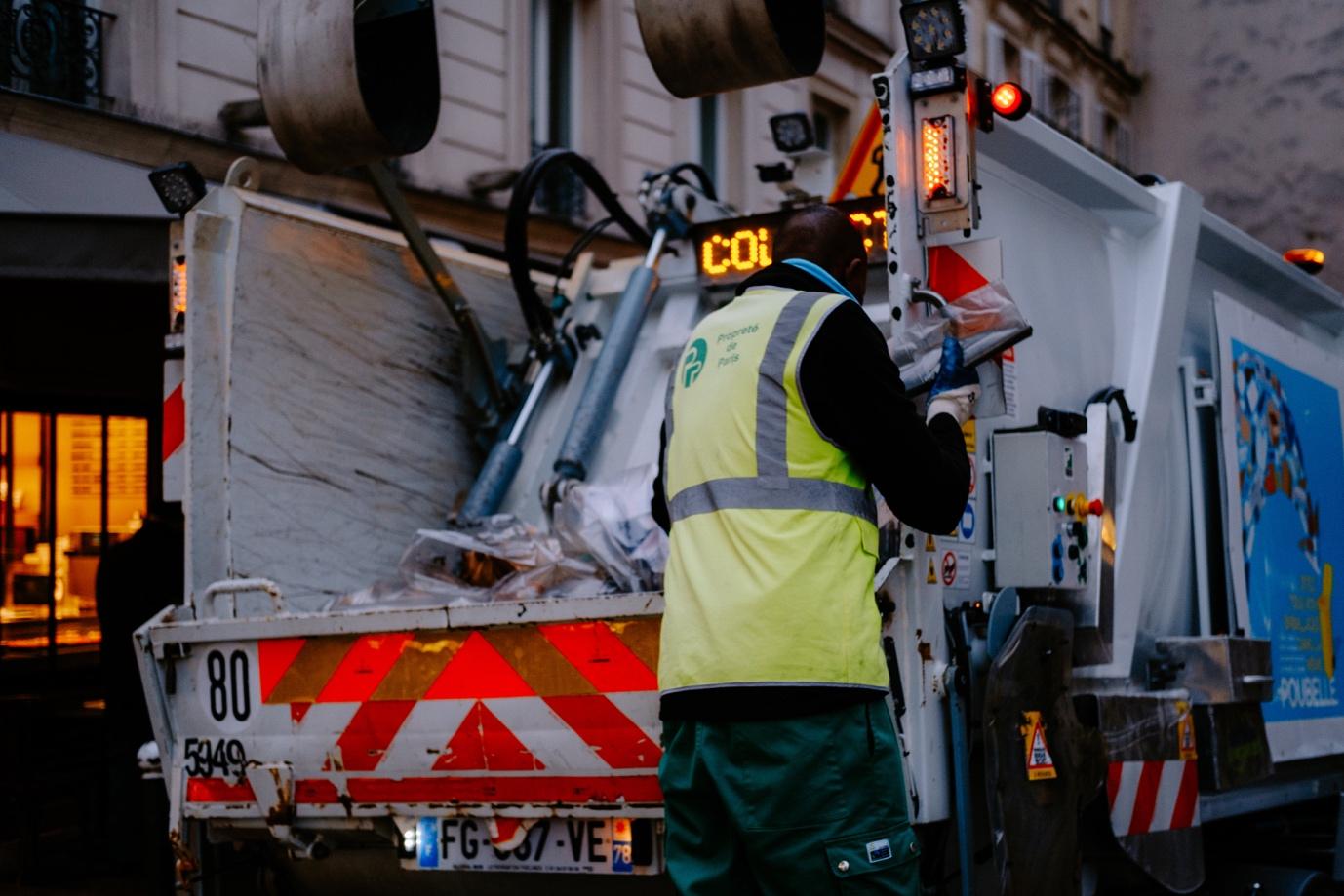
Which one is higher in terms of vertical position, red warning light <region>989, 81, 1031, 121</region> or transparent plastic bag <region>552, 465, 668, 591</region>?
red warning light <region>989, 81, 1031, 121</region>

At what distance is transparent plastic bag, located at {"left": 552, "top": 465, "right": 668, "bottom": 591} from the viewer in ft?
12.2

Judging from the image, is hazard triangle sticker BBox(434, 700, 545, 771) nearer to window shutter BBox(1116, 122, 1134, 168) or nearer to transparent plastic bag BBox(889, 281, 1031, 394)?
transparent plastic bag BBox(889, 281, 1031, 394)

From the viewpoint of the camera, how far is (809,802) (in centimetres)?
234

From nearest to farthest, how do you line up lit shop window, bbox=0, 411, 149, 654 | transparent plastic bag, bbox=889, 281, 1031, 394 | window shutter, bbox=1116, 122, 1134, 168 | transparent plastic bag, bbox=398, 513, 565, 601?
transparent plastic bag, bbox=889, 281, 1031, 394, transparent plastic bag, bbox=398, 513, 565, 601, lit shop window, bbox=0, 411, 149, 654, window shutter, bbox=1116, 122, 1134, 168

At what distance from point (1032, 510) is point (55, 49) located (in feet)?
A: 22.1

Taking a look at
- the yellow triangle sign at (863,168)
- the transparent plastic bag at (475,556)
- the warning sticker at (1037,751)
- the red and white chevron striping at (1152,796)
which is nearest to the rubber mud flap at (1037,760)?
the warning sticker at (1037,751)

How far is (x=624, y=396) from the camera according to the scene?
15.2ft

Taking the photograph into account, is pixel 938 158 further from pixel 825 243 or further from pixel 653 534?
pixel 653 534

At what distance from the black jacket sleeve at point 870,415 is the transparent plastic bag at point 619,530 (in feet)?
4.11

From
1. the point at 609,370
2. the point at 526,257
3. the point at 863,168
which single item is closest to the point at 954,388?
the point at 609,370

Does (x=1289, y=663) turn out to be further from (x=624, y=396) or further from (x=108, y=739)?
(x=108, y=739)

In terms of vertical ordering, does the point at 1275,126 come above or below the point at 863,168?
above

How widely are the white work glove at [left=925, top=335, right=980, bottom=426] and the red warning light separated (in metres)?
0.84

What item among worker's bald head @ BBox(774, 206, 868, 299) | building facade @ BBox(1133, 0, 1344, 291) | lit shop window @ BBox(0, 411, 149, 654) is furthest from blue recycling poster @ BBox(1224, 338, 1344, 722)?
lit shop window @ BBox(0, 411, 149, 654)
